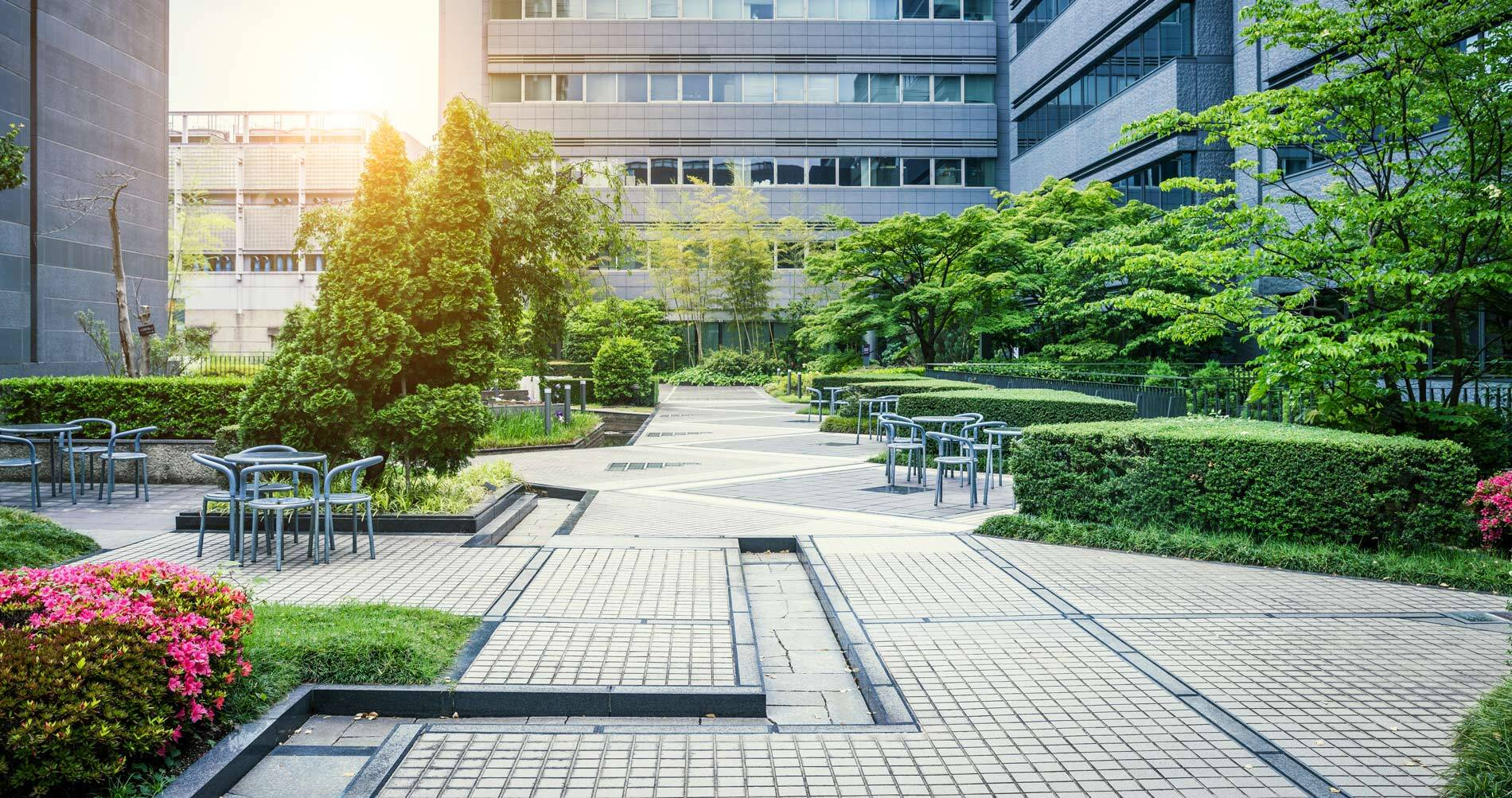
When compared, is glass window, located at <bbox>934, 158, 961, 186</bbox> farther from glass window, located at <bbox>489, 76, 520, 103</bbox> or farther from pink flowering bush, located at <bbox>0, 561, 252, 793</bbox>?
pink flowering bush, located at <bbox>0, 561, 252, 793</bbox>

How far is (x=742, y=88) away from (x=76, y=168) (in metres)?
36.2

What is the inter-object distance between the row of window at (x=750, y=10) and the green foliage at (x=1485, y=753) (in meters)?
50.7

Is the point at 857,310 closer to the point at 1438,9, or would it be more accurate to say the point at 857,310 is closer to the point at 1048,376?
the point at 1048,376

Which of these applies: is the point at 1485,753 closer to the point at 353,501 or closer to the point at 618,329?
the point at 353,501

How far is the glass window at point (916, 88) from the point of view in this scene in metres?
50.3

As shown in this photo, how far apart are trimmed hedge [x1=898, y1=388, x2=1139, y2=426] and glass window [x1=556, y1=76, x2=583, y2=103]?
3909cm

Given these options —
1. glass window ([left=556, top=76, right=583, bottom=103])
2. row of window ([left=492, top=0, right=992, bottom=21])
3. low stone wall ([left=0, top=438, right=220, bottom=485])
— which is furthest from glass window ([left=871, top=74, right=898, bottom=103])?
low stone wall ([left=0, top=438, right=220, bottom=485])

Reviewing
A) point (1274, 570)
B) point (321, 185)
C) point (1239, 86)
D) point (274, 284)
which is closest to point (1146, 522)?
point (1274, 570)

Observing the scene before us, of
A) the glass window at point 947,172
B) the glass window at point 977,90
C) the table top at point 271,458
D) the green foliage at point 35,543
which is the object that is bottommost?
the green foliage at point 35,543

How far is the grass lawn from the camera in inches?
720

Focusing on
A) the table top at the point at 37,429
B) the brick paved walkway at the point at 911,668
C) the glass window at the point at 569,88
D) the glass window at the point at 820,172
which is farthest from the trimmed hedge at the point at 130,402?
the glass window at the point at 820,172

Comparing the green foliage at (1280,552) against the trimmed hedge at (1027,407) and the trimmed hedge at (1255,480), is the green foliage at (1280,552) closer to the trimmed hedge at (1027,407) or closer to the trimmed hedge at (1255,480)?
the trimmed hedge at (1255,480)

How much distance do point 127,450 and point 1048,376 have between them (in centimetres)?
1764

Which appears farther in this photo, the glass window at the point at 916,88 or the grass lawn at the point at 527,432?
the glass window at the point at 916,88
